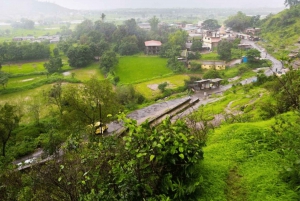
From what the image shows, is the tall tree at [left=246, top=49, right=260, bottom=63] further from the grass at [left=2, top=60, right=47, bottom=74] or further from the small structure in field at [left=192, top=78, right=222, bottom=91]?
the grass at [left=2, top=60, right=47, bottom=74]

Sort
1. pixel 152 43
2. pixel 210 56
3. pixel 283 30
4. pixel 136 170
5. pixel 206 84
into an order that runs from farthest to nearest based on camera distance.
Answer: pixel 283 30, pixel 152 43, pixel 210 56, pixel 206 84, pixel 136 170

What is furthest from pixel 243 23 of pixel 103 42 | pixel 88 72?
pixel 88 72

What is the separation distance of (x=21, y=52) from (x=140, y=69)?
21799 millimetres

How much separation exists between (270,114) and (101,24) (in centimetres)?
5874

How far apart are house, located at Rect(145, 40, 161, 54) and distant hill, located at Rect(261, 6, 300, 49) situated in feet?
76.9

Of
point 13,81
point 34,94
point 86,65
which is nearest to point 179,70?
point 86,65

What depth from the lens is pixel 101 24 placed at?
64.6 m

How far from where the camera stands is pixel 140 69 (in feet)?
139

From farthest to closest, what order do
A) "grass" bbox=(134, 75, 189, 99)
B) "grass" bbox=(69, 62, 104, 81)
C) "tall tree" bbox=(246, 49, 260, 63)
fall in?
1. "tall tree" bbox=(246, 49, 260, 63)
2. "grass" bbox=(69, 62, 104, 81)
3. "grass" bbox=(134, 75, 189, 99)

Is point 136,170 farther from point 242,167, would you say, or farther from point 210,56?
point 210,56

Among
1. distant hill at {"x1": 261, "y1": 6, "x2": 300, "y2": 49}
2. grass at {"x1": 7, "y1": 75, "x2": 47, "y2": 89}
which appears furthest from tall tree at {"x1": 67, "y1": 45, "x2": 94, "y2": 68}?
distant hill at {"x1": 261, "y1": 6, "x2": 300, "y2": 49}

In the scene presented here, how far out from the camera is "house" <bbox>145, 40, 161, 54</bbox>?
53.5 m

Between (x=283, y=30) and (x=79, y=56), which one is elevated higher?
(x=283, y=30)

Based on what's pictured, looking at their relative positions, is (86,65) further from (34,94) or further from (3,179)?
(3,179)
